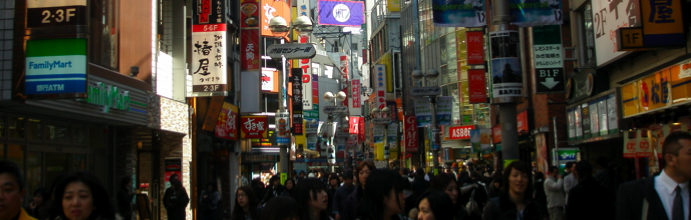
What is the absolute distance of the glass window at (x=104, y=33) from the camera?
43.3ft

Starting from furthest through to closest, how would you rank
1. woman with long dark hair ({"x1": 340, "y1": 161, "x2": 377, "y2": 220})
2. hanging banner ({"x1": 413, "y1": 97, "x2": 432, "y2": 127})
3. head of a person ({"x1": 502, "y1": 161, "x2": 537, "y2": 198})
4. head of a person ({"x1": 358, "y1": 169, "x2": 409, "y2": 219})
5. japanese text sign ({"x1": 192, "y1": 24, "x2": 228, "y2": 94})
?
hanging banner ({"x1": 413, "y1": 97, "x2": 432, "y2": 127}) → japanese text sign ({"x1": 192, "y1": 24, "x2": 228, "y2": 94}) → woman with long dark hair ({"x1": 340, "y1": 161, "x2": 377, "y2": 220}) → head of a person ({"x1": 502, "y1": 161, "x2": 537, "y2": 198}) → head of a person ({"x1": 358, "y1": 169, "x2": 409, "y2": 219})

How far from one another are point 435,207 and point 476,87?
20660 millimetres

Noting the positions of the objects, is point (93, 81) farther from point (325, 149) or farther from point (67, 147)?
point (325, 149)

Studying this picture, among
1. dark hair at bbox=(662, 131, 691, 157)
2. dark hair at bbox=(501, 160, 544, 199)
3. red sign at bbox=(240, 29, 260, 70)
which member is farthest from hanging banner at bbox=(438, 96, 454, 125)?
dark hair at bbox=(662, 131, 691, 157)

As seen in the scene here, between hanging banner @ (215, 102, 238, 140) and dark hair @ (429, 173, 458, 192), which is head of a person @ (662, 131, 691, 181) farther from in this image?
hanging banner @ (215, 102, 238, 140)

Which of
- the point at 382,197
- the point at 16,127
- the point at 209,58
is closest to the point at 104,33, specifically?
the point at 16,127

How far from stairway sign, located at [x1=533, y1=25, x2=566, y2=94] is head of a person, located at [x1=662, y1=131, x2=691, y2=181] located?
43.6 ft

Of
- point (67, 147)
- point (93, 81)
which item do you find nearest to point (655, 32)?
point (93, 81)

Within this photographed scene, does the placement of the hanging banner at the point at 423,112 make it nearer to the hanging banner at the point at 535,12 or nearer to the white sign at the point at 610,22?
the white sign at the point at 610,22

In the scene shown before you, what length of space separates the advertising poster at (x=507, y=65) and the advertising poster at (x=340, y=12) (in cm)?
8137

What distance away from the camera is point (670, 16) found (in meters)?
12.5

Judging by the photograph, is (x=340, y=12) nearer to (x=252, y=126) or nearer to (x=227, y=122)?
(x=252, y=126)

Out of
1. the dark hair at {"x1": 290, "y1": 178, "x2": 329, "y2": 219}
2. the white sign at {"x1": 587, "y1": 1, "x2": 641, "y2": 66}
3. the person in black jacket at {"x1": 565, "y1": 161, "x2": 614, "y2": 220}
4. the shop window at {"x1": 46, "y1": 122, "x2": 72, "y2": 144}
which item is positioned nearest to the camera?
the dark hair at {"x1": 290, "y1": 178, "x2": 329, "y2": 219}

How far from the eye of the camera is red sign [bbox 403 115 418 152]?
46688 mm
